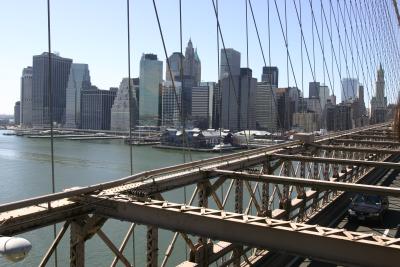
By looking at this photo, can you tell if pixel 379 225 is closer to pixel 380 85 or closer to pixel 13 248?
pixel 13 248

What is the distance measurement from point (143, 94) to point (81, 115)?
82768mm

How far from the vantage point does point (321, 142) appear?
1570 cm

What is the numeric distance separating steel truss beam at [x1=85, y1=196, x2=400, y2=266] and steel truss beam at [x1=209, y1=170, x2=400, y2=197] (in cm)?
249

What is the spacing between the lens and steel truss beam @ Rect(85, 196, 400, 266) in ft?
11.2

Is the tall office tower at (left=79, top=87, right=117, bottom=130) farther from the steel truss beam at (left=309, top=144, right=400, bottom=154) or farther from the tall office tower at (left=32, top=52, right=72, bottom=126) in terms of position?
the steel truss beam at (left=309, top=144, right=400, bottom=154)

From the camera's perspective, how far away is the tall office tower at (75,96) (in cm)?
9804

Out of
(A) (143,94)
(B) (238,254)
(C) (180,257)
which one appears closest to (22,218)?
(B) (238,254)

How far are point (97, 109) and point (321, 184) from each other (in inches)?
5083

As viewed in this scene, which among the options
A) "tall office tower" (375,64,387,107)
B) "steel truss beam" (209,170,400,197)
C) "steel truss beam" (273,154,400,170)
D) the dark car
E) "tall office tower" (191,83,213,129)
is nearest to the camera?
"steel truss beam" (209,170,400,197)

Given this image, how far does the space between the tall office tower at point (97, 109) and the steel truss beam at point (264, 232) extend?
124002mm

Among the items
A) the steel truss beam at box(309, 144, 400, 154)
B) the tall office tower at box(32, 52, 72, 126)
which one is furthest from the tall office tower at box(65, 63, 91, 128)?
the steel truss beam at box(309, 144, 400, 154)

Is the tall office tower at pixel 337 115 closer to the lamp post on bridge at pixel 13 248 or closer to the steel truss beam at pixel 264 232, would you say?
the steel truss beam at pixel 264 232

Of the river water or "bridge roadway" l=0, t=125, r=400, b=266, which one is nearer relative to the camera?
"bridge roadway" l=0, t=125, r=400, b=266

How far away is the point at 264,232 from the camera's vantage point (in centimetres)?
383
